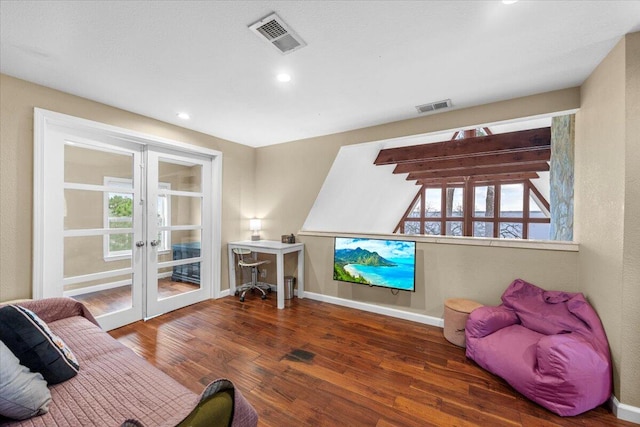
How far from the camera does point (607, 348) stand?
6.24 ft

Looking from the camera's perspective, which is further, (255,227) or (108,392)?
(255,227)

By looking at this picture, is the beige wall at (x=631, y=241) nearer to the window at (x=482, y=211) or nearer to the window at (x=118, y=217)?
the window at (x=118, y=217)

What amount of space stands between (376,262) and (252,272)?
215 centimetres

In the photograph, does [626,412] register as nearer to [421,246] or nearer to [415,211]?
[421,246]

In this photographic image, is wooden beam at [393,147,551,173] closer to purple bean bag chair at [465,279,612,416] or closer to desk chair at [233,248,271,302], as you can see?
purple bean bag chair at [465,279,612,416]

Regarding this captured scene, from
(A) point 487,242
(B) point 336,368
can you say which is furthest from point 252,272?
(A) point 487,242

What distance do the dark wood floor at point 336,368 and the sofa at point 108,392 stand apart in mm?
704

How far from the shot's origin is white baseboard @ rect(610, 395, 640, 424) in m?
1.74

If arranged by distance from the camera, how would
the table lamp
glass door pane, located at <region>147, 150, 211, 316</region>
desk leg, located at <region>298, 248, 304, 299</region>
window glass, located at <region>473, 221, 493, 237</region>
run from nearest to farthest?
glass door pane, located at <region>147, 150, 211, 316</region>, desk leg, located at <region>298, 248, 304, 299</region>, the table lamp, window glass, located at <region>473, 221, 493, 237</region>

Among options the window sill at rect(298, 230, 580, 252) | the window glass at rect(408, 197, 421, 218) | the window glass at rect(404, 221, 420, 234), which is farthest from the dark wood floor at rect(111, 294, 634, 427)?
the window glass at rect(408, 197, 421, 218)

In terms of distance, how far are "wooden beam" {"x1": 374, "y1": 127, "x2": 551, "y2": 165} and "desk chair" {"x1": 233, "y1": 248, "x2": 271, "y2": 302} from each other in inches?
105

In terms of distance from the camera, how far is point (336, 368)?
2.31m

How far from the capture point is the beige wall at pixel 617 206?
174cm

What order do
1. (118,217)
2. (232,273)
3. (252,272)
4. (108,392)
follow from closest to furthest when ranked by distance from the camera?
(108,392) → (118,217) → (232,273) → (252,272)
